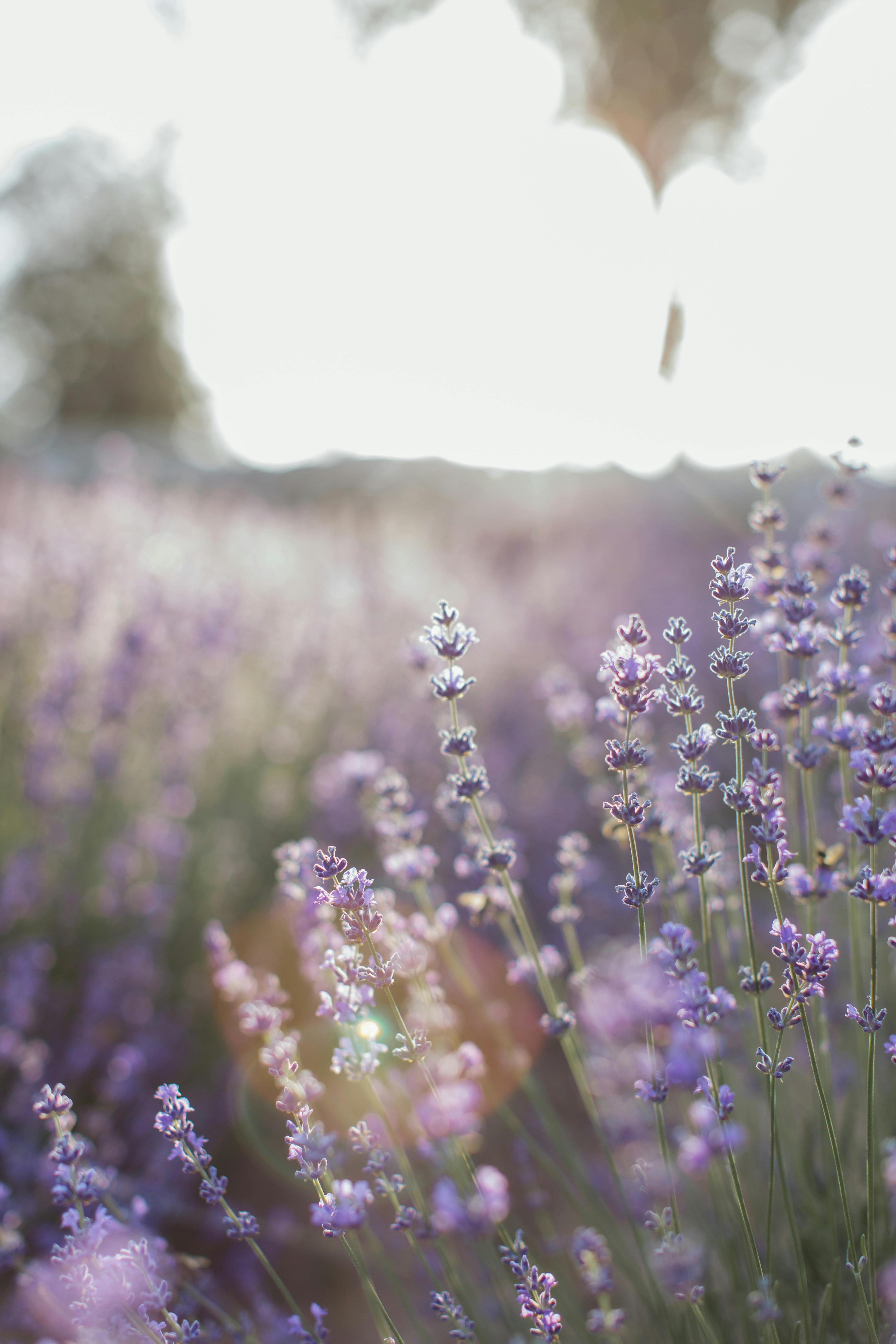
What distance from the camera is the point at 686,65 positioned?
1405cm

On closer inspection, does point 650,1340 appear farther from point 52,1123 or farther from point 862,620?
point 862,620

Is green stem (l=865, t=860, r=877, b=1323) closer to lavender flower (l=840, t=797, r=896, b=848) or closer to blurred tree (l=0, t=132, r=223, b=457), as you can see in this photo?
lavender flower (l=840, t=797, r=896, b=848)

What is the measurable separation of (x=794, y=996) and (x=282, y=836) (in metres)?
2.82

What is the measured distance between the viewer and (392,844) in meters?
1.74

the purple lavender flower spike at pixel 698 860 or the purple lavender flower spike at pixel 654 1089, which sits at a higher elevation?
the purple lavender flower spike at pixel 698 860

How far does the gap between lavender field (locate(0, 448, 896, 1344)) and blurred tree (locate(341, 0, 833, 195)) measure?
458 inches

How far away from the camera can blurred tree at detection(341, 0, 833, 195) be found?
1380 cm

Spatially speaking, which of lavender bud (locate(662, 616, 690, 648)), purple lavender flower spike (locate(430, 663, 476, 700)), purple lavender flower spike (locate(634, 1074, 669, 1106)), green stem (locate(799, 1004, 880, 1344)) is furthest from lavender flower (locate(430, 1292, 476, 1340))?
lavender bud (locate(662, 616, 690, 648))

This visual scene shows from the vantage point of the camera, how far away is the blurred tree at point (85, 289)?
90.0 ft

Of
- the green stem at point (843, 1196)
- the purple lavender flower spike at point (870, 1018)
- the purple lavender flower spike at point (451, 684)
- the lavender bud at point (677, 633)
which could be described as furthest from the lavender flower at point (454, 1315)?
the lavender bud at point (677, 633)

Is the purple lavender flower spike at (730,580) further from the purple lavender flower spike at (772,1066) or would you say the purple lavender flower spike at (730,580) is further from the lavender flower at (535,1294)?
the lavender flower at (535,1294)

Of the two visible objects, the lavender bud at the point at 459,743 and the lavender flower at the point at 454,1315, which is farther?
the lavender bud at the point at 459,743

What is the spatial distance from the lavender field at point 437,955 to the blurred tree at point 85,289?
25.7 m

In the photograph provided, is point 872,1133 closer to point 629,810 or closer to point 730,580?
point 629,810
